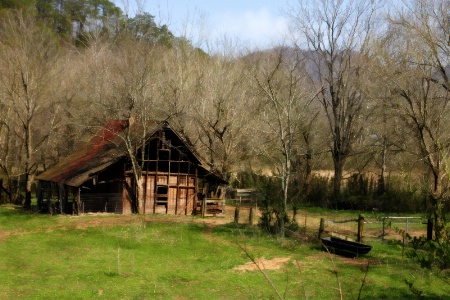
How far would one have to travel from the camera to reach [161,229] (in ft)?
97.3

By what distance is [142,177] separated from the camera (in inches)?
1367

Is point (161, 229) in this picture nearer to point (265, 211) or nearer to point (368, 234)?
point (265, 211)

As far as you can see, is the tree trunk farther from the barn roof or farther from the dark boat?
the dark boat

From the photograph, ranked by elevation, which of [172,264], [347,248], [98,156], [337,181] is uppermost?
[98,156]

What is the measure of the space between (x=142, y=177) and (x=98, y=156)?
3.11 m

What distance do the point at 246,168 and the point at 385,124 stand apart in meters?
12.6

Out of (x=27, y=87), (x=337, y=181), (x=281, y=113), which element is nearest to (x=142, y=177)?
(x=27, y=87)

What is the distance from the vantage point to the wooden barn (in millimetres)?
33594

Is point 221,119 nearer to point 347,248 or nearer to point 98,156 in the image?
point 98,156

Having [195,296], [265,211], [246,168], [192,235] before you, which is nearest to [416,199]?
[246,168]

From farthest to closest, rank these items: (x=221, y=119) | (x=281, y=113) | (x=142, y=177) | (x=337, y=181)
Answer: (x=337, y=181), (x=281, y=113), (x=221, y=119), (x=142, y=177)

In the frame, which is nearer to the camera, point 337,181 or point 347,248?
point 347,248

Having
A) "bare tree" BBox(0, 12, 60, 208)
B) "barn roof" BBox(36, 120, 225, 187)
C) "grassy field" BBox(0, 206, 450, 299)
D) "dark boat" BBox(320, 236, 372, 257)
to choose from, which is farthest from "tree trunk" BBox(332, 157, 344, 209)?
"bare tree" BBox(0, 12, 60, 208)

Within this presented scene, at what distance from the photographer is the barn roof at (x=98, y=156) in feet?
108
